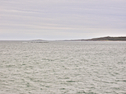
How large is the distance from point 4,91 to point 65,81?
7.48m

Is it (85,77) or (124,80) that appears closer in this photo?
(124,80)

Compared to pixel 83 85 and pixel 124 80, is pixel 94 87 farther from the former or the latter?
pixel 124 80

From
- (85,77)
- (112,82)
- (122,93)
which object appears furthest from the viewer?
(85,77)

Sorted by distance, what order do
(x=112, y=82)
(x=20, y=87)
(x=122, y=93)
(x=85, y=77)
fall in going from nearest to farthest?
(x=122, y=93), (x=20, y=87), (x=112, y=82), (x=85, y=77)

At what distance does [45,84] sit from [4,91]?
4.74 metres

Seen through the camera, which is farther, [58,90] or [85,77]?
[85,77]

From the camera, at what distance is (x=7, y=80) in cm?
2433

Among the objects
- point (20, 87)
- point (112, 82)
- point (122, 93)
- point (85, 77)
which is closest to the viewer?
point (122, 93)

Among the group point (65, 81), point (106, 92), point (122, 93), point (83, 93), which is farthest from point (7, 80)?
point (122, 93)

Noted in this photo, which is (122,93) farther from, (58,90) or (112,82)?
(58,90)

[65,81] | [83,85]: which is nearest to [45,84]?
[65,81]

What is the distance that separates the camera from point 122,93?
1902cm

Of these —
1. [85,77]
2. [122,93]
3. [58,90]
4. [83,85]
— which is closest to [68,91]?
[58,90]

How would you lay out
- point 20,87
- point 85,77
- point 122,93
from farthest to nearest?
1. point 85,77
2. point 20,87
3. point 122,93
